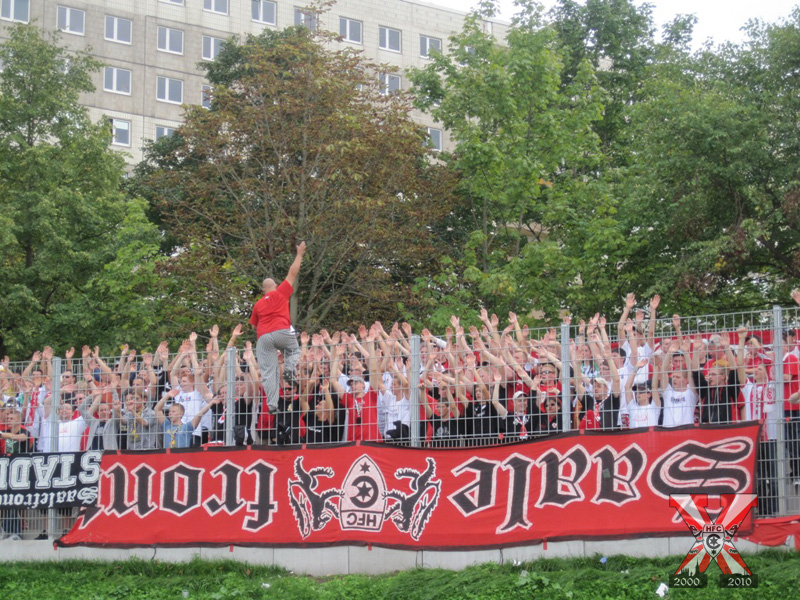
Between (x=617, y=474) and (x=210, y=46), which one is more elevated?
(x=210, y=46)

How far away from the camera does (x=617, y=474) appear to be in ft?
36.8

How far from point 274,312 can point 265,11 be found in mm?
42860

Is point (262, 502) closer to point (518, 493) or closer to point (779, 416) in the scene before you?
point (518, 493)

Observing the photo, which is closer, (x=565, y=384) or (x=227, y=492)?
(x=565, y=384)

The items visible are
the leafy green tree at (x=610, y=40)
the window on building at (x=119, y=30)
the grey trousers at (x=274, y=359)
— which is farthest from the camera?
the window on building at (x=119, y=30)

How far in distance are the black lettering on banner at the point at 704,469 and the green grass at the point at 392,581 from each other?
75cm

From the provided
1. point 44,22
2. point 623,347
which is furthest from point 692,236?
point 44,22

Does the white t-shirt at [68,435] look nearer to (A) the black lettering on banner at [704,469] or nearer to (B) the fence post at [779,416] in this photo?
(A) the black lettering on banner at [704,469]

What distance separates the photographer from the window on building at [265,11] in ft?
175

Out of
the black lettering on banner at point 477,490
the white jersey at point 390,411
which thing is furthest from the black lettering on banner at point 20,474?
the black lettering on banner at point 477,490

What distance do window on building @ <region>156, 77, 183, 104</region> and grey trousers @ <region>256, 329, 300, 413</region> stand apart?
134ft

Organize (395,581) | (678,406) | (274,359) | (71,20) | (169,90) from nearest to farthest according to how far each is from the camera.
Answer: (678,406), (395,581), (274,359), (71,20), (169,90)

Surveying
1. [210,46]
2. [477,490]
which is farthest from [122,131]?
[477,490]

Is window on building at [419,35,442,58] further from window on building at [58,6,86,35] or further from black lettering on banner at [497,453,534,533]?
black lettering on banner at [497,453,534,533]
